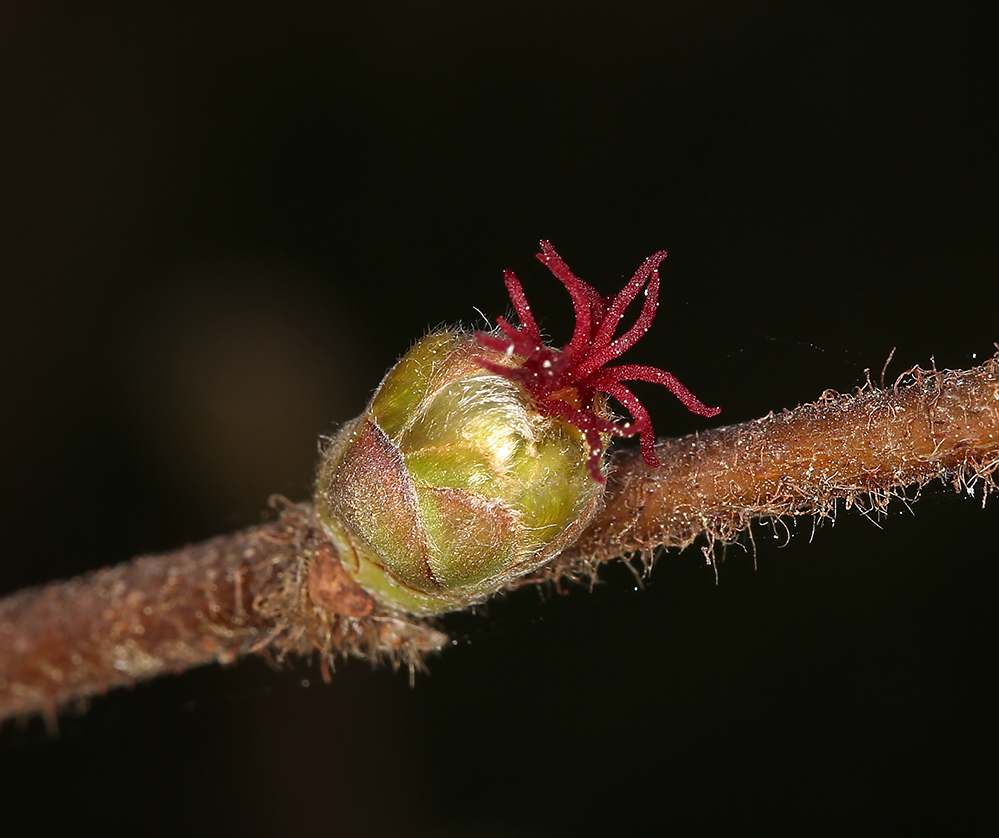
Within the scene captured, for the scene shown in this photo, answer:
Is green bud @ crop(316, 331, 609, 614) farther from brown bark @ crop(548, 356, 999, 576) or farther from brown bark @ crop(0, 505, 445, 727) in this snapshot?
brown bark @ crop(0, 505, 445, 727)

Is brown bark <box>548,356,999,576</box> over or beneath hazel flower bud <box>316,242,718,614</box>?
beneath

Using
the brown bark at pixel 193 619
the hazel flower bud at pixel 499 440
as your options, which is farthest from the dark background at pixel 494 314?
the hazel flower bud at pixel 499 440

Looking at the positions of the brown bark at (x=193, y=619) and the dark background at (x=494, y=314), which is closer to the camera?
the brown bark at (x=193, y=619)

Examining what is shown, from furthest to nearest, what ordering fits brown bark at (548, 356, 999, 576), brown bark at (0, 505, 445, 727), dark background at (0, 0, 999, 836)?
dark background at (0, 0, 999, 836) → brown bark at (0, 505, 445, 727) → brown bark at (548, 356, 999, 576)

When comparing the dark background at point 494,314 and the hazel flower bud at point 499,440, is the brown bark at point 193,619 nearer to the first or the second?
the hazel flower bud at point 499,440

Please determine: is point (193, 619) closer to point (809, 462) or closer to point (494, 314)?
point (809, 462)

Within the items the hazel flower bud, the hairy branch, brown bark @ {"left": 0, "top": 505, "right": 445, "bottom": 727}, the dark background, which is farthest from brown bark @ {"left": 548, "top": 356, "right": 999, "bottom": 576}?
the dark background
